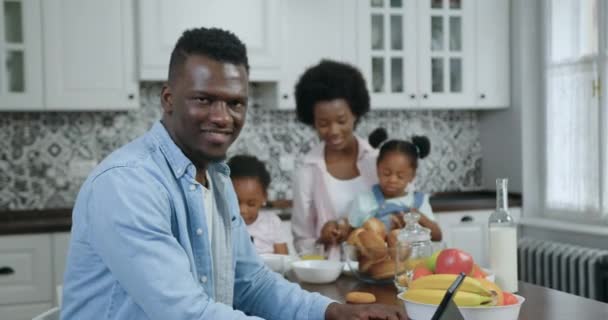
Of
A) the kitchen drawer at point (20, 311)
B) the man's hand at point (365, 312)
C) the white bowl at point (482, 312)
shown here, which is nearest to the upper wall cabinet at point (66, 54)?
the kitchen drawer at point (20, 311)

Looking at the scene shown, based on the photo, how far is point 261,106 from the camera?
421cm

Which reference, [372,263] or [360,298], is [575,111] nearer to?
[372,263]

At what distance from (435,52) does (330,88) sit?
1678 mm

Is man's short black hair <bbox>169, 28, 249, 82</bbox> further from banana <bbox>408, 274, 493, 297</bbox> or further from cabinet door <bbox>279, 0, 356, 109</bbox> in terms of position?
cabinet door <bbox>279, 0, 356, 109</bbox>

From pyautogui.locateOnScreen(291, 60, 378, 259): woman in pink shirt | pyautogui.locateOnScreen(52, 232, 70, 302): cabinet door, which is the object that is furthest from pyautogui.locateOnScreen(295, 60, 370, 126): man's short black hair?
pyautogui.locateOnScreen(52, 232, 70, 302): cabinet door

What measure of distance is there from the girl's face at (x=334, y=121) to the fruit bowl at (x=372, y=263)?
0.83 metres

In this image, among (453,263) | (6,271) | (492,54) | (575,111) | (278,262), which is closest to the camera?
(453,263)

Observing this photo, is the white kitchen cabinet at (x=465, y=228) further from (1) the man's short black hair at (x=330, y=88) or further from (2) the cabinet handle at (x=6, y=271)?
(2) the cabinet handle at (x=6, y=271)

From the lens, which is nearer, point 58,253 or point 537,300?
point 537,300

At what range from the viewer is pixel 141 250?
3.90 feet

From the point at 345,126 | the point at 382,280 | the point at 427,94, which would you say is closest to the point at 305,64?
the point at 427,94

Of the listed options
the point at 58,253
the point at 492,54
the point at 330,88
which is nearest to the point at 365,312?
the point at 330,88

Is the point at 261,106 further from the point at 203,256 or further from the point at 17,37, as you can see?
the point at 203,256

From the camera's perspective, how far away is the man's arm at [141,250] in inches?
46.9
